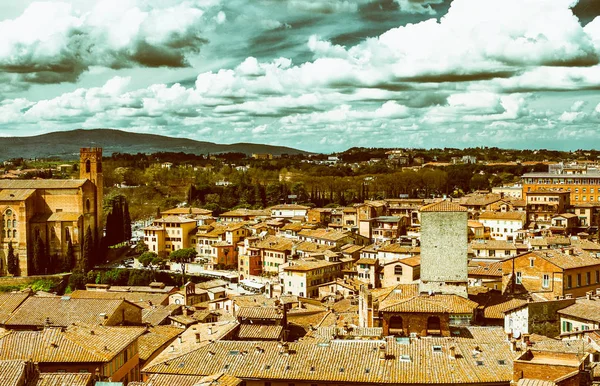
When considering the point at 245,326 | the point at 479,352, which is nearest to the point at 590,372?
the point at 479,352

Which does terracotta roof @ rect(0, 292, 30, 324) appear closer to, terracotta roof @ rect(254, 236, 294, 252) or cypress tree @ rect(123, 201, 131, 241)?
terracotta roof @ rect(254, 236, 294, 252)

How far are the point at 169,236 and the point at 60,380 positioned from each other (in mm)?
60878

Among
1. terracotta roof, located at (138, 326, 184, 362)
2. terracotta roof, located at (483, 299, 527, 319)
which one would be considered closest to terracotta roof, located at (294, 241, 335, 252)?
terracotta roof, located at (138, 326, 184, 362)

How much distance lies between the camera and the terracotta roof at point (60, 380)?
21828 millimetres

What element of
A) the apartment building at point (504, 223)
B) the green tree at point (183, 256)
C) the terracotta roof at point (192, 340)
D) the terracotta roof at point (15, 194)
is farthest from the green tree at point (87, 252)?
the apartment building at point (504, 223)

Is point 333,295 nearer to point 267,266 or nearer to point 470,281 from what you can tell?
point 470,281

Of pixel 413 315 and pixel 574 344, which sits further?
pixel 413 315

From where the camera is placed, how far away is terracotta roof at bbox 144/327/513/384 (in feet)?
79.3

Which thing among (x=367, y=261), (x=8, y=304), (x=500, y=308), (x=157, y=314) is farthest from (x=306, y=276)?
(x=8, y=304)

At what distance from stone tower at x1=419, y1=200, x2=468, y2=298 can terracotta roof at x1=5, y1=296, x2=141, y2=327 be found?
17598 millimetres

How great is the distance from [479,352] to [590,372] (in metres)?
4.17

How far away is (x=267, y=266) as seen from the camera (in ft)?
227

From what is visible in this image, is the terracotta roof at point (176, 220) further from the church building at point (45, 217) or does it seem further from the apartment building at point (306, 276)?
the apartment building at point (306, 276)

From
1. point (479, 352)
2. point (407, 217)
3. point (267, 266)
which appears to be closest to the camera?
point (479, 352)
